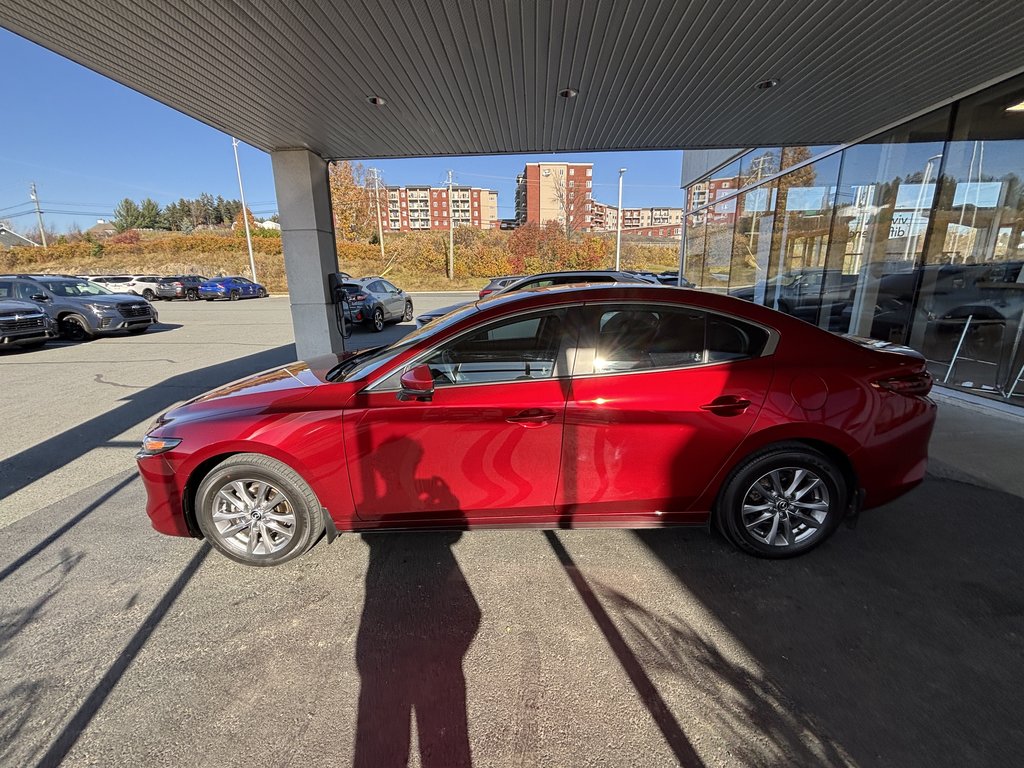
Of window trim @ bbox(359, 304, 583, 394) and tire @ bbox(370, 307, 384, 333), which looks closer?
window trim @ bbox(359, 304, 583, 394)

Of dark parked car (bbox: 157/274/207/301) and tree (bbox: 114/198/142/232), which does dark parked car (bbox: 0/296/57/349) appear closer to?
dark parked car (bbox: 157/274/207/301)

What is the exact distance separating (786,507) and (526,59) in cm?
478

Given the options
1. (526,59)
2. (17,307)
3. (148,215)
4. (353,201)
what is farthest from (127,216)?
(526,59)

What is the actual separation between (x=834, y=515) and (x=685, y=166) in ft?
58.0

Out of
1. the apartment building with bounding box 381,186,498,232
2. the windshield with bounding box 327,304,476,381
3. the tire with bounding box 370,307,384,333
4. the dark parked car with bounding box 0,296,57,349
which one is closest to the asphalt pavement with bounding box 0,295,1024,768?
the windshield with bounding box 327,304,476,381

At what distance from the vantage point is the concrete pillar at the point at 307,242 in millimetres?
7281

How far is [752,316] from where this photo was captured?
2.78 meters

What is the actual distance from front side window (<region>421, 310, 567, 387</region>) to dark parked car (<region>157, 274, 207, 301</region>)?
3390cm

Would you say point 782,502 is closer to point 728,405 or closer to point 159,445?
point 728,405

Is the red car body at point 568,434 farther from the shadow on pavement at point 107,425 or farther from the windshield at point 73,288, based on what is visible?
the windshield at point 73,288

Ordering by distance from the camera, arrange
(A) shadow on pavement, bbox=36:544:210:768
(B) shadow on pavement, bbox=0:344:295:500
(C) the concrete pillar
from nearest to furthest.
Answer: (A) shadow on pavement, bbox=36:544:210:768
(B) shadow on pavement, bbox=0:344:295:500
(C) the concrete pillar

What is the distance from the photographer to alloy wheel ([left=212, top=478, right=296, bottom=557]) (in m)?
2.74

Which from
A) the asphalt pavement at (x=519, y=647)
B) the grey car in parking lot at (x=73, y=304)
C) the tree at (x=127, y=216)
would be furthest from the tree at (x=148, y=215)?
the asphalt pavement at (x=519, y=647)

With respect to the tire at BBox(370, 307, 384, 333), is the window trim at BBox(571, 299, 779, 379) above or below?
above
